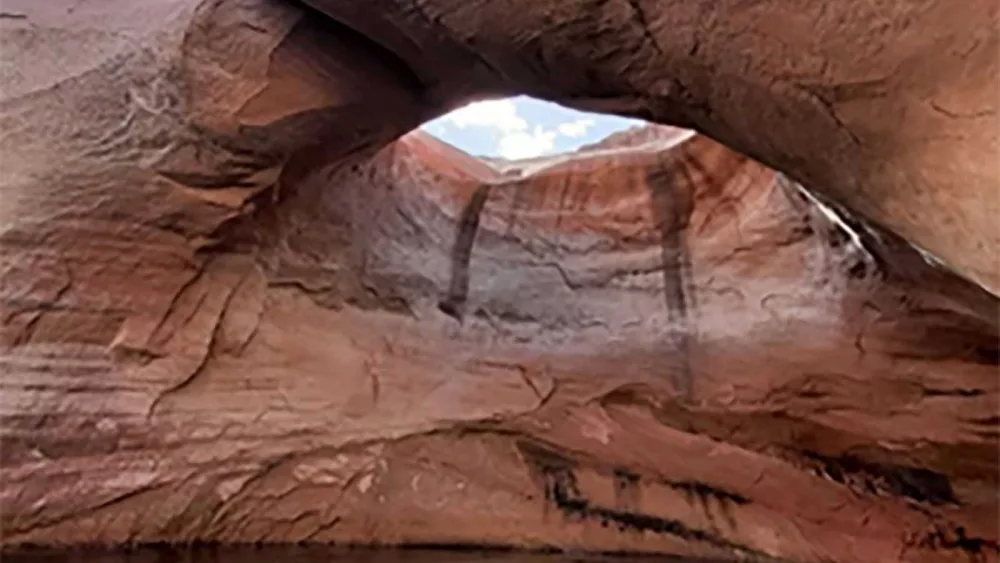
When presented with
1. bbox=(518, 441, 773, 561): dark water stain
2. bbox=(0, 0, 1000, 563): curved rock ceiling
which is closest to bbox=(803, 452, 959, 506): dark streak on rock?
bbox=(0, 0, 1000, 563): curved rock ceiling

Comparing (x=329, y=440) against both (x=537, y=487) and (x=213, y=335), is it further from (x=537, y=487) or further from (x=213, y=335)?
(x=537, y=487)

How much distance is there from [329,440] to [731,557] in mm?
811

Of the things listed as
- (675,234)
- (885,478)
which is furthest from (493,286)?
(885,478)

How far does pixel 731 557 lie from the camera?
1.83 metres

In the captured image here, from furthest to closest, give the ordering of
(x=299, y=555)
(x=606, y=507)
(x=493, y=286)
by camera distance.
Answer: (x=493, y=286)
(x=606, y=507)
(x=299, y=555)

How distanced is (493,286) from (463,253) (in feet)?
0.41

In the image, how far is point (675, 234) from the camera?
88.0 inches

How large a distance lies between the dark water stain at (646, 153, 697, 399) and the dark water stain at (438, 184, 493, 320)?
0.42 meters

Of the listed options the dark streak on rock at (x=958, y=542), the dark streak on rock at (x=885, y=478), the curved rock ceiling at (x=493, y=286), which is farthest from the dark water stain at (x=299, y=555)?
the dark streak on rock at (x=958, y=542)

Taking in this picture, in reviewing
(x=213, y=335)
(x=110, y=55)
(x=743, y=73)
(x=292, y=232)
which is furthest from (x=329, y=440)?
(x=743, y=73)

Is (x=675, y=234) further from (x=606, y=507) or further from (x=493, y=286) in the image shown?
(x=606, y=507)

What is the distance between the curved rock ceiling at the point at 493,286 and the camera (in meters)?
1.31

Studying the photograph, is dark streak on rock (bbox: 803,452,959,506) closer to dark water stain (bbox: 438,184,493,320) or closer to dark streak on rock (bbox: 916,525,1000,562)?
dark streak on rock (bbox: 916,525,1000,562)

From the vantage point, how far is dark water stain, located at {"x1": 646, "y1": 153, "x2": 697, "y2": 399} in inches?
81.4
